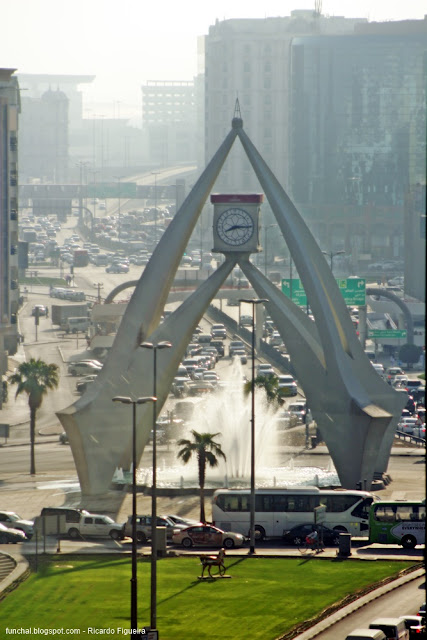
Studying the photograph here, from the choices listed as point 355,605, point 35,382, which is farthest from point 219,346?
point 355,605

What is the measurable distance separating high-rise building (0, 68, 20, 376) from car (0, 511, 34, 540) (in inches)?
1781

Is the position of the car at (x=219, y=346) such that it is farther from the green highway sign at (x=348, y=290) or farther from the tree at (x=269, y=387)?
the tree at (x=269, y=387)

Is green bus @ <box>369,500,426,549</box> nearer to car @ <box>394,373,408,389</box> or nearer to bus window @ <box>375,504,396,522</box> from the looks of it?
bus window @ <box>375,504,396,522</box>

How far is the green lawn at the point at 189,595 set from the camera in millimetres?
47844

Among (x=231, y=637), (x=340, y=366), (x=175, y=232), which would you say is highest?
(x=175, y=232)

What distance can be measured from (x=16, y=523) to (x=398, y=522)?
1554 cm

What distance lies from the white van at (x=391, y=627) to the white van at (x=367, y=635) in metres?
1.16

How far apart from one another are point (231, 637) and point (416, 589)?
8322 mm

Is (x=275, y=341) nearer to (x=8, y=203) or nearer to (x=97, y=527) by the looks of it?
(x=8, y=203)

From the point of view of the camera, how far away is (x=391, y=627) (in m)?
43.9

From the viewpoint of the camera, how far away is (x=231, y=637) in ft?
153

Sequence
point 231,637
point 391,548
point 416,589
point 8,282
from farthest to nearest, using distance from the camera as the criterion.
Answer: point 8,282 → point 391,548 → point 416,589 → point 231,637

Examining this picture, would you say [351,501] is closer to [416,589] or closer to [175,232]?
[416,589]

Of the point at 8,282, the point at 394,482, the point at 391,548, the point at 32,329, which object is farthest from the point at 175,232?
the point at 32,329
